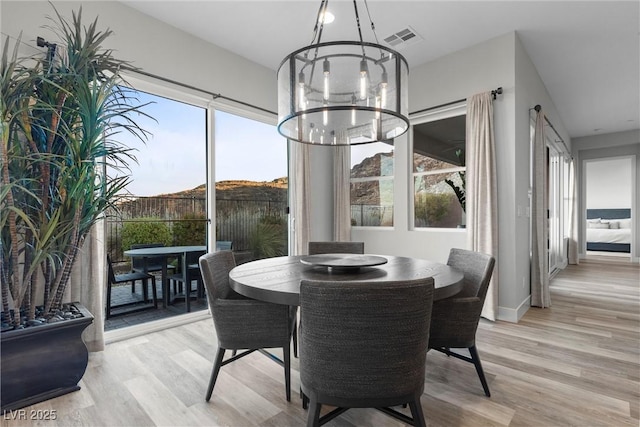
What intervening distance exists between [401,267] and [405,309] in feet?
3.01

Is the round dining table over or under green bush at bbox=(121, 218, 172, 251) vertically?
under

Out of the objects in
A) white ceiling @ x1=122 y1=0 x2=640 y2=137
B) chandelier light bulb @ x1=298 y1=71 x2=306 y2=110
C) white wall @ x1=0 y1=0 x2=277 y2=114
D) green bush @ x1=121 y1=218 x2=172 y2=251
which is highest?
white ceiling @ x1=122 y1=0 x2=640 y2=137

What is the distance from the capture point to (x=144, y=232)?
3070 mm

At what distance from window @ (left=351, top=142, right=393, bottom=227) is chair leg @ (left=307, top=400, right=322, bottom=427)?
335 cm

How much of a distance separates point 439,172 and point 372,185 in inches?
40.4

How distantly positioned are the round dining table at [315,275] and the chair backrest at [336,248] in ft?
2.46

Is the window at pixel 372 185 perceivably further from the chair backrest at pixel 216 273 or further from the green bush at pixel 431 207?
the chair backrest at pixel 216 273

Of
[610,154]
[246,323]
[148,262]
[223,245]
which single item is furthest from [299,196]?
[610,154]

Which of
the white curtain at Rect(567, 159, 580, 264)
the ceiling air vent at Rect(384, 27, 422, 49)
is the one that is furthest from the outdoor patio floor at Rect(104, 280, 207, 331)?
the white curtain at Rect(567, 159, 580, 264)

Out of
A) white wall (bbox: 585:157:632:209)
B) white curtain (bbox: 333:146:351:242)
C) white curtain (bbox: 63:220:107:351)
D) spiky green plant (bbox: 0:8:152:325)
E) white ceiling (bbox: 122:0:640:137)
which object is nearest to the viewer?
spiky green plant (bbox: 0:8:152:325)

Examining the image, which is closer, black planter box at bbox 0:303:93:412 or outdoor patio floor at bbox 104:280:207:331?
black planter box at bbox 0:303:93:412

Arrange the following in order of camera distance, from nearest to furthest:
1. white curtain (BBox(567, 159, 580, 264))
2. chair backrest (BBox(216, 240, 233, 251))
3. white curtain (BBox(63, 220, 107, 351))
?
white curtain (BBox(63, 220, 107, 351)) → chair backrest (BBox(216, 240, 233, 251)) → white curtain (BBox(567, 159, 580, 264))

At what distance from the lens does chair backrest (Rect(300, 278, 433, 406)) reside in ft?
3.66

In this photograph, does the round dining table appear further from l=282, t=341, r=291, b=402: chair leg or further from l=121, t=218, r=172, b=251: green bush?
l=121, t=218, r=172, b=251: green bush
